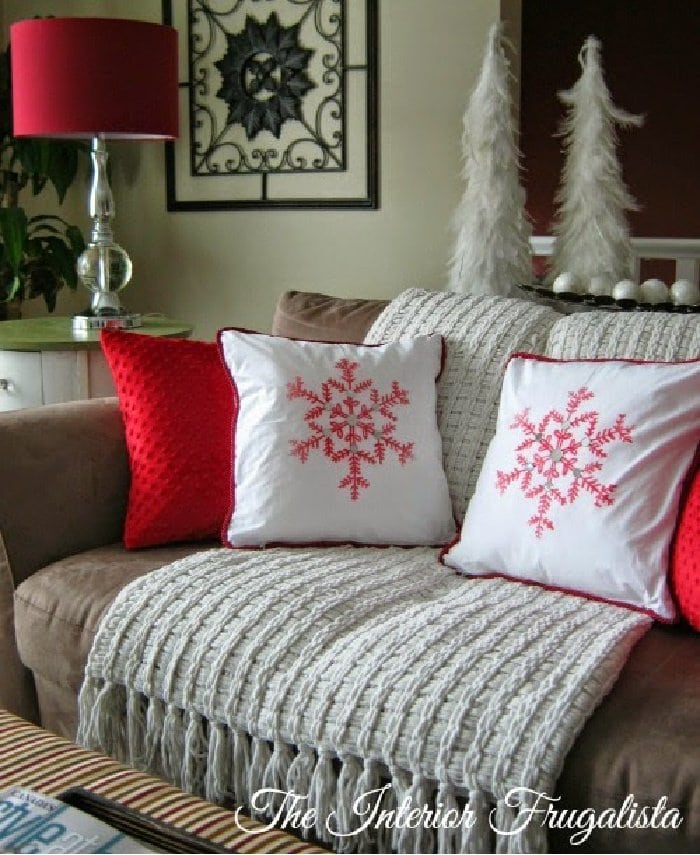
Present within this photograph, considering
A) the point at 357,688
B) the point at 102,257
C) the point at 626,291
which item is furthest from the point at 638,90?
the point at 357,688

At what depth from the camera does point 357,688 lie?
1313 millimetres

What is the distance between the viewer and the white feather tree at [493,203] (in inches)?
93.3

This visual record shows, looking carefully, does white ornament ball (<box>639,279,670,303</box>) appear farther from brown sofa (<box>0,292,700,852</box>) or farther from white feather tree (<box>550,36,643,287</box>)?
brown sofa (<box>0,292,700,852</box>)

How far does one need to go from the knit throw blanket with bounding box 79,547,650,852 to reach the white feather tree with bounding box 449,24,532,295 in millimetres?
881

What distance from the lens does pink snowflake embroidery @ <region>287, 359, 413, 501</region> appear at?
5.84 ft

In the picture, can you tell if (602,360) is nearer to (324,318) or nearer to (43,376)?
(324,318)

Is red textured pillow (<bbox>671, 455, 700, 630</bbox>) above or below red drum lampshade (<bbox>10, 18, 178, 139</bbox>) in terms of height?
below

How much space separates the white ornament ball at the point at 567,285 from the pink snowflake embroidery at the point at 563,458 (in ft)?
1.81

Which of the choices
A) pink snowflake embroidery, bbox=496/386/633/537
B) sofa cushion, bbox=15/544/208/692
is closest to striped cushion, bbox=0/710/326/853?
sofa cushion, bbox=15/544/208/692

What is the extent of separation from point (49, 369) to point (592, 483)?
1.44m

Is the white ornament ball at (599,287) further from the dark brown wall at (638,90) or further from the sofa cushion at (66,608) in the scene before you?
the dark brown wall at (638,90)

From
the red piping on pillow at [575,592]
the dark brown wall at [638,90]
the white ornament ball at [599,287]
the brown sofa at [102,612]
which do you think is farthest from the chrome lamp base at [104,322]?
the dark brown wall at [638,90]

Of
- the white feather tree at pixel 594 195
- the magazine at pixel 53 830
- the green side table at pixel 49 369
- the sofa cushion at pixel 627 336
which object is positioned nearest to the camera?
the magazine at pixel 53 830

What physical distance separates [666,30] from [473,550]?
4.30 m
